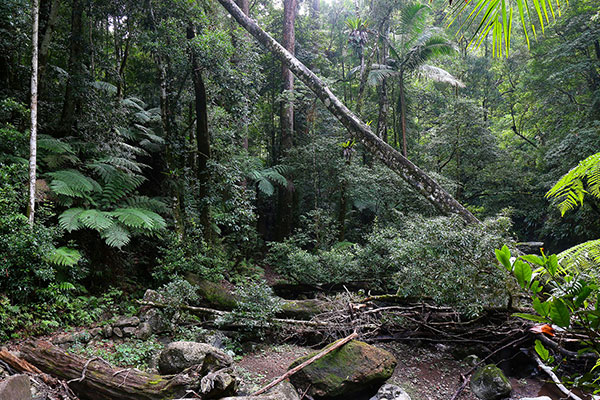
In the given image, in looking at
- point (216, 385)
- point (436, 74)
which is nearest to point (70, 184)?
point (216, 385)

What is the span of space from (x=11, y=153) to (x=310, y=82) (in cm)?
534

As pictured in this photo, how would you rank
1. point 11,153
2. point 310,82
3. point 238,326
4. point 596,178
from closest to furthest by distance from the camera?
point 596,178 < point 238,326 < point 310,82 < point 11,153

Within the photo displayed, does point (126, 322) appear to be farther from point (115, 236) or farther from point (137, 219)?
point (137, 219)

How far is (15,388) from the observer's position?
254 cm

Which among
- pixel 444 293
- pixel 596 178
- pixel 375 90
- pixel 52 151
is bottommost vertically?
pixel 444 293

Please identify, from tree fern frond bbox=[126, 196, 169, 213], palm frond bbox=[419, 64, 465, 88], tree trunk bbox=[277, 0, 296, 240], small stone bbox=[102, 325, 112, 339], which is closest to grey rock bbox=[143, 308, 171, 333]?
small stone bbox=[102, 325, 112, 339]

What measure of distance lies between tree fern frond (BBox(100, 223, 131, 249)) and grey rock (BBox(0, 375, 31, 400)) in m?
2.85

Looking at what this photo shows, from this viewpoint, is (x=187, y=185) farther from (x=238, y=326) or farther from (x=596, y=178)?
(x=596, y=178)

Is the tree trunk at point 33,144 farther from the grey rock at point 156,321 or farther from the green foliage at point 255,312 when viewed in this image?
the green foliage at point 255,312

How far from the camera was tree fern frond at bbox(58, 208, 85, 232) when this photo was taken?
5.12 metres

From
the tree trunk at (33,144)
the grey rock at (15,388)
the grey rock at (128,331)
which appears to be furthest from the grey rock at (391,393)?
the tree trunk at (33,144)

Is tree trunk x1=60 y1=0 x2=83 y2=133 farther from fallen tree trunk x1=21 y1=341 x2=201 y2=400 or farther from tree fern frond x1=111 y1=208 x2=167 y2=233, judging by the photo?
fallen tree trunk x1=21 y1=341 x2=201 y2=400

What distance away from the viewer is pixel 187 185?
764 cm

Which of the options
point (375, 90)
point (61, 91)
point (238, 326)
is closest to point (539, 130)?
point (375, 90)
